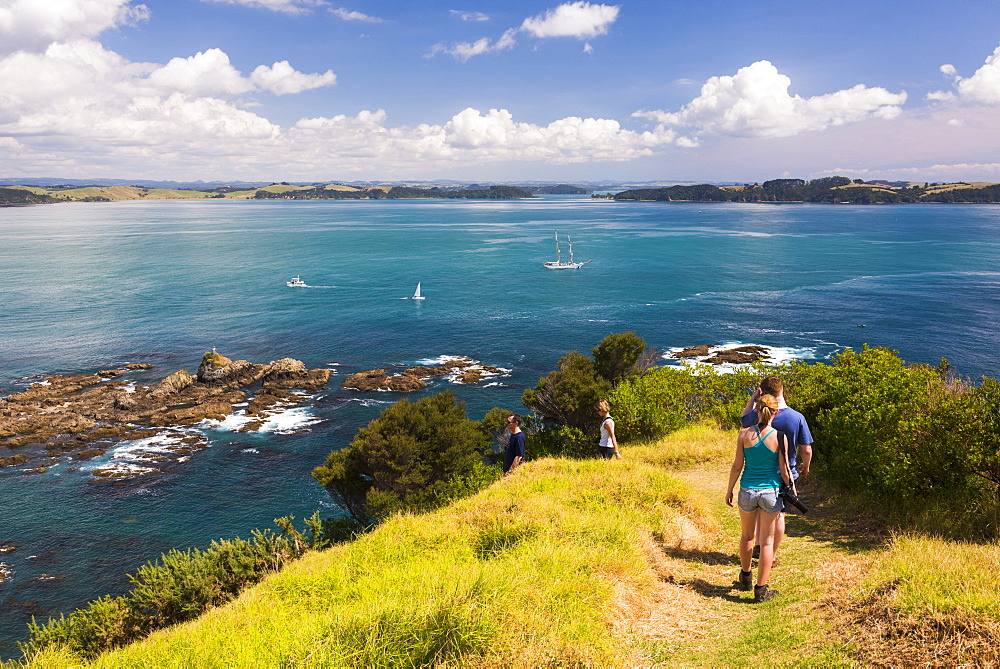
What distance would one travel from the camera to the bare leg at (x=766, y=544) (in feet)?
21.3

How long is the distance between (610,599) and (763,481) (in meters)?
2.26

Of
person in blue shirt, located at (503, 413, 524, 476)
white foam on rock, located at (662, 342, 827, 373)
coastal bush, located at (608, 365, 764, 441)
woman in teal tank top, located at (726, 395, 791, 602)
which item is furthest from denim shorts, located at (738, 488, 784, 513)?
white foam on rock, located at (662, 342, 827, 373)

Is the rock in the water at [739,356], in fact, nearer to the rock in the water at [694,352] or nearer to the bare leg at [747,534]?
the rock in the water at [694,352]

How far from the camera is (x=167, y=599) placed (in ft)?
44.4

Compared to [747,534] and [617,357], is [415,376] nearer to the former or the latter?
[617,357]

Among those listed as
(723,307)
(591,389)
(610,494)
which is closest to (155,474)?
(591,389)

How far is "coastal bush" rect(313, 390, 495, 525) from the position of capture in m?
19.7

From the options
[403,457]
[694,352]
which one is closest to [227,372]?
[403,457]

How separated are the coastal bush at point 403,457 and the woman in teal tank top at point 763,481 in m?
13.2

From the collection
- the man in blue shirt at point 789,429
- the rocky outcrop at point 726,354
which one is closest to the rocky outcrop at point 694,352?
the rocky outcrop at point 726,354

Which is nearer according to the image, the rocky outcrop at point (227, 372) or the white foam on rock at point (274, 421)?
the white foam on rock at point (274, 421)

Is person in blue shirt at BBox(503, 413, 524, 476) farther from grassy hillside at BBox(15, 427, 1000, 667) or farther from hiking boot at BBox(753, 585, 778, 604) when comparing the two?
hiking boot at BBox(753, 585, 778, 604)

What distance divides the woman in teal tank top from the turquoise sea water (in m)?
22.0

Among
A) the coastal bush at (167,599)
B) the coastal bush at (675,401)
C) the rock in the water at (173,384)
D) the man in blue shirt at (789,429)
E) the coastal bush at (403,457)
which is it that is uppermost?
the man in blue shirt at (789,429)
